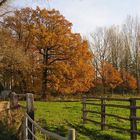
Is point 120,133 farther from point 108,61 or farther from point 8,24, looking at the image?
point 108,61

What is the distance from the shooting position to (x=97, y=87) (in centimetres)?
7038

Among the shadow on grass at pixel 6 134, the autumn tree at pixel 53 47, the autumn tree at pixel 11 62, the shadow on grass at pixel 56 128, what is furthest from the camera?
the autumn tree at pixel 53 47

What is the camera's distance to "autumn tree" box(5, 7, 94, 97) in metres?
49.6

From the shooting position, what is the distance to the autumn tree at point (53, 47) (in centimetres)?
4959

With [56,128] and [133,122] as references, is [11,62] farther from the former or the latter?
[133,122]

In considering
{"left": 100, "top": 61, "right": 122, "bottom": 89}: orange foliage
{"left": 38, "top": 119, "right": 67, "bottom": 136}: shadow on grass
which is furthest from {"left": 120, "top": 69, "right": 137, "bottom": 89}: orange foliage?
{"left": 38, "top": 119, "right": 67, "bottom": 136}: shadow on grass

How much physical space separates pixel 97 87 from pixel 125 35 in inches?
683

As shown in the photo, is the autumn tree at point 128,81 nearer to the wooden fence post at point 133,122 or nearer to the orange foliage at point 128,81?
the orange foliage at point 128,81

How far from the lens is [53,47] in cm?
5006

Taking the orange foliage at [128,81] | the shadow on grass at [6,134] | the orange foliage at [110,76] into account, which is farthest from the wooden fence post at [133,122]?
the orange foliage at [128,81]

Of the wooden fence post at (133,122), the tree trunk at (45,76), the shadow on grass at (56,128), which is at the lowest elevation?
the shadow on grass at (56,128)

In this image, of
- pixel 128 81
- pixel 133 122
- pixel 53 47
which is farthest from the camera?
pixel 128 81

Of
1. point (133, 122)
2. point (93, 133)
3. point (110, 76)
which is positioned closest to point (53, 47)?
point (110, 76)

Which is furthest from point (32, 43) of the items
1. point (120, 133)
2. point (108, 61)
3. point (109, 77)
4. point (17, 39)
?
point (120, 133)
